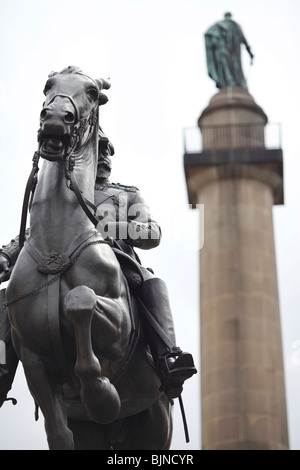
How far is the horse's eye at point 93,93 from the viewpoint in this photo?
9.99m

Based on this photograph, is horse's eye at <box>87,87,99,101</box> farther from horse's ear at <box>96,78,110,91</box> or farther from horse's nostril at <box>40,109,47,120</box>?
horse's nostril at <box>40,109,47,120</box>

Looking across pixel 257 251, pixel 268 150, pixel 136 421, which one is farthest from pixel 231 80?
pixel 136 421

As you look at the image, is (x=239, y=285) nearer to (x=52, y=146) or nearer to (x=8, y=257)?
(x=8, y=257)

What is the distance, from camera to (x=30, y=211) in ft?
32.5

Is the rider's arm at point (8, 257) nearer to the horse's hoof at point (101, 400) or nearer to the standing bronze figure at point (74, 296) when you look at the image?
the standing bronze figure at point (74, 296)

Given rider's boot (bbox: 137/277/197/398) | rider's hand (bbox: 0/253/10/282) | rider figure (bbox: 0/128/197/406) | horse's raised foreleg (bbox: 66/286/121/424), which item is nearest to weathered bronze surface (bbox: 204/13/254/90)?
rider figure (bbox: 0/128/197/406)

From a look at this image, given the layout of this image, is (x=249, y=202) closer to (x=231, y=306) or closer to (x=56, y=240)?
(x=231, y=306)

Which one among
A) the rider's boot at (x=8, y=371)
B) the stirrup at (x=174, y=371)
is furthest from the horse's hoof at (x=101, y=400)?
the rider's boot at (x=8, y=371)

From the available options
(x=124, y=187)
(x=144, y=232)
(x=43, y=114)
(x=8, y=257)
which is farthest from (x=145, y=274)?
(x=43, y=114)

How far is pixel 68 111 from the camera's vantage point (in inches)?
378

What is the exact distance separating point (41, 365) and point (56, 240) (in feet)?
2.76

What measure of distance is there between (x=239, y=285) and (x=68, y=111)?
29.1m

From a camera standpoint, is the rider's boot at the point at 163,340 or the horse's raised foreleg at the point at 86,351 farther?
the rider's boot at the point at 163,340

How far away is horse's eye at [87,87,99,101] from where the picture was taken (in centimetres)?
999
